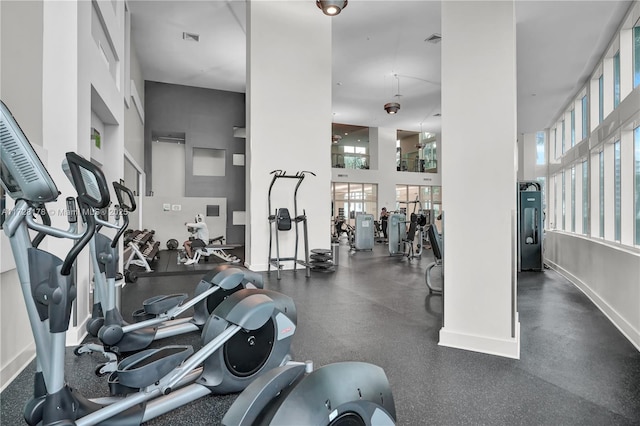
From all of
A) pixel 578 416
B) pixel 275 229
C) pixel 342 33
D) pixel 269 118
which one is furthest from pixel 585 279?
pixel 342 33

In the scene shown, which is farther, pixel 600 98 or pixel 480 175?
pixel 600 98

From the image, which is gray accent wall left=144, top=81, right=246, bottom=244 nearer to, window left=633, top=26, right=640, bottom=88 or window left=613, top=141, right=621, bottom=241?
window left=613, top=141, right=621, bottom=241

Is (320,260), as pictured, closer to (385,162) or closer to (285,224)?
(285,224)

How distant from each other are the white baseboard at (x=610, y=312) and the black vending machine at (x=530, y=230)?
2.39 feet

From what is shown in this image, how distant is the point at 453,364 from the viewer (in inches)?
99.6

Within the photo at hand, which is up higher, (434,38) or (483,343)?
(434,38)

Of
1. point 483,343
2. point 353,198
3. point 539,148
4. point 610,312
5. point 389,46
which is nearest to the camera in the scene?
point 483,343

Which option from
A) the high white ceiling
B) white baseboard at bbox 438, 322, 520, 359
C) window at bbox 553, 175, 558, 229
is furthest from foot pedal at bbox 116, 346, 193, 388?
window at bbox 553, 175, 558, 229

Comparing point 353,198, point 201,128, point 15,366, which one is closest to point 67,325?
point 15,366

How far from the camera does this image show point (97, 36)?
4.35 m

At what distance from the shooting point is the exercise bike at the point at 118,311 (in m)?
2.46

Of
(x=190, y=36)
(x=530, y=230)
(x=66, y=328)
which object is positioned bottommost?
(x=66, y=328)

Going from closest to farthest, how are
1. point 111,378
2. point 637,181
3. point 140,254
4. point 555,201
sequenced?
1. point 111,378
2. point 637,181
3. point 140,254
4. point 555,201

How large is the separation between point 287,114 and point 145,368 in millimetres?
5736
